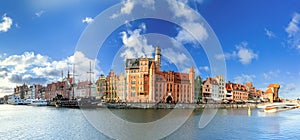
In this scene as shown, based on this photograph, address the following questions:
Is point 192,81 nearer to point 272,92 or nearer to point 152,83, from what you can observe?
point 152,83

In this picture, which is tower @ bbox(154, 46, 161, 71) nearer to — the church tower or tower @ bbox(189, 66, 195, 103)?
the church tower

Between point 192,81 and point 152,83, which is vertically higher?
point 192,81

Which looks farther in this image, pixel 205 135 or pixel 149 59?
pixel 149 59

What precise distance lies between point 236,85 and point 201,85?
30.9m

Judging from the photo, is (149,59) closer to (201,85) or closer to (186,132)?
(201,85)

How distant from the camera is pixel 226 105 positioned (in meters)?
115

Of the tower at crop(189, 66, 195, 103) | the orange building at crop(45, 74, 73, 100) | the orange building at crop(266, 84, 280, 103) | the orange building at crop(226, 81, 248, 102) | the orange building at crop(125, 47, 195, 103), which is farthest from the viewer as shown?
the orange building at crop(266, 84, 280, 103)

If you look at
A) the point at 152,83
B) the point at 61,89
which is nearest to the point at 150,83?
the point at 152,83

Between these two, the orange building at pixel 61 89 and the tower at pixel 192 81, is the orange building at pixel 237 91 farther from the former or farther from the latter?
the orange building at pixel 61 89

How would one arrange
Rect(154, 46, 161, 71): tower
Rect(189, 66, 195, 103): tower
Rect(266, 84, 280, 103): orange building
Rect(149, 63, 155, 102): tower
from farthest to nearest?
1. Rect(266, 84, 280, 103): orange building
2. Rect(154, 46, 161, 71): tower
3. Rect(189, 66, 195, 103): tower
4. Rect(149, 63, 155, 102): tower

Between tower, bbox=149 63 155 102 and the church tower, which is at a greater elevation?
the church tower

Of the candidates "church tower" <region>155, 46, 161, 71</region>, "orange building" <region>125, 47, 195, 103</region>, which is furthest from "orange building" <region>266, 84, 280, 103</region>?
"church tower" <region>155, 46, 161, 71</region>

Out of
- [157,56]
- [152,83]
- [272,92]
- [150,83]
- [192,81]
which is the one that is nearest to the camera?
[152,83]

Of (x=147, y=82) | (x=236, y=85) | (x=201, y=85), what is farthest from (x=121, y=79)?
(x=236, y=85)
